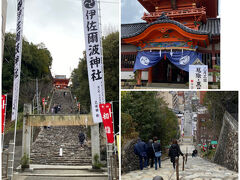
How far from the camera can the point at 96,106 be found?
9.26 meters

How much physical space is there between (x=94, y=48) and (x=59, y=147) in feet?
43.6

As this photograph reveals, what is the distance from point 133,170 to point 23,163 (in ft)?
35.5

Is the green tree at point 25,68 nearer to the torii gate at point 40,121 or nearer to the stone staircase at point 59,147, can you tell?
the stone staircase at point 59,147

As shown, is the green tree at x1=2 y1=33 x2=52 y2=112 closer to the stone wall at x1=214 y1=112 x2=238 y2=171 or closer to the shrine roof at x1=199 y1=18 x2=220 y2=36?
the shrine roof at x1=199 y1=18 x2=220 y2=36

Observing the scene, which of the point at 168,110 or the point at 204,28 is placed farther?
the point at 204,28

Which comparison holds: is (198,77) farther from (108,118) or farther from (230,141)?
(108,118)

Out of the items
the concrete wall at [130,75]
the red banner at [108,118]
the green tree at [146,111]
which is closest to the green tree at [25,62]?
the concrete wall at [130,75]

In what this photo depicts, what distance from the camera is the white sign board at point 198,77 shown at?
697 centimetres

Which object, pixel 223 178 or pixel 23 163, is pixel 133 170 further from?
pixel 23 163

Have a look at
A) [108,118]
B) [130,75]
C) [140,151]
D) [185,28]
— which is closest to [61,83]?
[130,75]

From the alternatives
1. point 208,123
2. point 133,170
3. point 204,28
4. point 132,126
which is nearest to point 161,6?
point 204,28

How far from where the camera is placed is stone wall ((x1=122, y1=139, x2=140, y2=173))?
5916 mm

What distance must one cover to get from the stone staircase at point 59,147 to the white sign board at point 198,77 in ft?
39.8

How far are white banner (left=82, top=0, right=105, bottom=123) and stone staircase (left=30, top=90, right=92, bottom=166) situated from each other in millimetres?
9516
